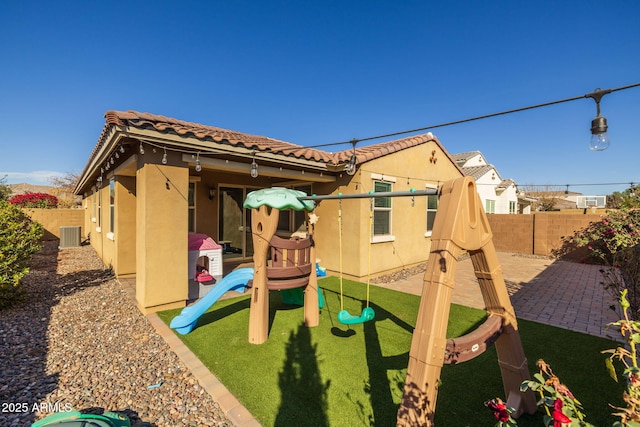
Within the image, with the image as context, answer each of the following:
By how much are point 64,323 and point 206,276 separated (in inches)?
102

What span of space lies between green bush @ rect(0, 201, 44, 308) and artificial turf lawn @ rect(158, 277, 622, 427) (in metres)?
3.28

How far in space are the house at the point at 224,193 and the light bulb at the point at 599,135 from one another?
3885 millimetres

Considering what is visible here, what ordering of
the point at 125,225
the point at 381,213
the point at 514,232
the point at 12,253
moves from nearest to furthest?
the point at 12,253 < the point at 125,225 < the point at 381,213 < the point at 514,232

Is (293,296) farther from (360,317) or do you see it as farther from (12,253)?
(12,253)

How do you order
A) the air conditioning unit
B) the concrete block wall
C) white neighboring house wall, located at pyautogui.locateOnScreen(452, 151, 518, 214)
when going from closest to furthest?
the concrete block wall → the air conditioning unit → white neighboring house wall, located at pyautogui.locateOnScreen(452, 151, 518, 214)

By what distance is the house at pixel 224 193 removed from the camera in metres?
5.52

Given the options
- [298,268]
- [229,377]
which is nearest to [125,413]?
[229,377]

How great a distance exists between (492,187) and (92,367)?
90.2ft

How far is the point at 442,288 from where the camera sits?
1.99 metres

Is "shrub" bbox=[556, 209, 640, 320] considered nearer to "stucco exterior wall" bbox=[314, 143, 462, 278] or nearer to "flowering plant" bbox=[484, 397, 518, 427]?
"flowering plant" bbox=[484, 397, 518, 427]

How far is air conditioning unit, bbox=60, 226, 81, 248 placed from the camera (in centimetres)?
1555

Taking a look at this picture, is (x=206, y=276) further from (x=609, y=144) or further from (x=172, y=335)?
(x=609, y=144)

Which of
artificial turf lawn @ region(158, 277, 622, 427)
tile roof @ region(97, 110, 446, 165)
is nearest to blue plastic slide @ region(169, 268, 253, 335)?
artificial turf lawn @ region(158, 277, 622, 427)

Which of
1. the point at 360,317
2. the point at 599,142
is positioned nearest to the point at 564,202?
the point at 599,142
